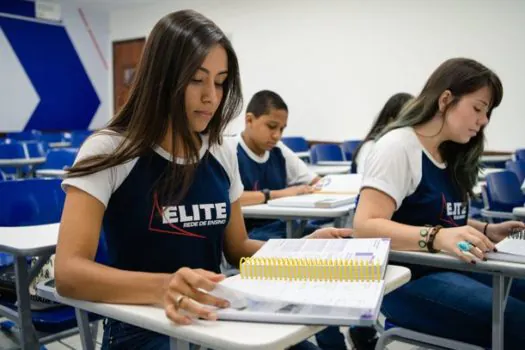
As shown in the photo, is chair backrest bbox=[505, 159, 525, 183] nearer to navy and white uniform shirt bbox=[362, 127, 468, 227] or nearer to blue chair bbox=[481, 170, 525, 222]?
blue chair bbox=[481, 170, 525, 222]

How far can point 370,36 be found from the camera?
21.3ft

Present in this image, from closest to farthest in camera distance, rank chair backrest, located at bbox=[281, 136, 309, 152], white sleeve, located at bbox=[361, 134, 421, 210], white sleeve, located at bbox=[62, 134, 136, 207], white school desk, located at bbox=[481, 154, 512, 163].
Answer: white sleeve, located at bbox=[62, 134, 136, 207], white sleeve, located at bbox=[361, 134, 421, 210], white school desk, located at bbox=[481, 154, 512, 163], chair backrest, located at bbox=[281, 136, 309, 152]

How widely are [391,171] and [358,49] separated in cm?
534

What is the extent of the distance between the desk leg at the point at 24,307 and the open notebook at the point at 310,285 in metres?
0.69

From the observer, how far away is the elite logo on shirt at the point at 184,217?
1152mm

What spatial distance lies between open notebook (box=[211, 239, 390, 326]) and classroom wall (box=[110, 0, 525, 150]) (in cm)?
509

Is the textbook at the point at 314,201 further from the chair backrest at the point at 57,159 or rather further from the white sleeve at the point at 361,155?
the chair backrest at the point at 57,159

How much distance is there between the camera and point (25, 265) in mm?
1430

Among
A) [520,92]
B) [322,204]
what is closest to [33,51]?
[520,92]

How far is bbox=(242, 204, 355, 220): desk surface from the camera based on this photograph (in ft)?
7.25

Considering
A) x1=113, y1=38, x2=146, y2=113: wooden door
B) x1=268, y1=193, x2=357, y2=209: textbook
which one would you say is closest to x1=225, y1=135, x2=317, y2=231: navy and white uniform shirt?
x1=268, y1=193, x2=357, y2=209: textbook

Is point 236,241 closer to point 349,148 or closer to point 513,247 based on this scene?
point 513,247

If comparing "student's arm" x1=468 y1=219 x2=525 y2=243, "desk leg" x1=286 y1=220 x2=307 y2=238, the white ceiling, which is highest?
the white ceiling

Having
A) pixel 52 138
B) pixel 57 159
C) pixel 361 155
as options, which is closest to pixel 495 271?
pixel 361 155
